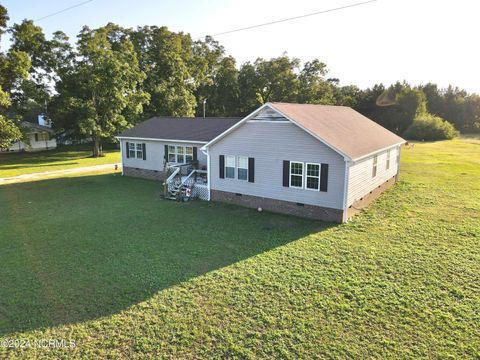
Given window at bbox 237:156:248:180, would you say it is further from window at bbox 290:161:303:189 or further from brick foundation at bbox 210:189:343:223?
window at bbox 290:161:303:189

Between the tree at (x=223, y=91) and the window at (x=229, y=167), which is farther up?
the tree at (x=223, y=91)

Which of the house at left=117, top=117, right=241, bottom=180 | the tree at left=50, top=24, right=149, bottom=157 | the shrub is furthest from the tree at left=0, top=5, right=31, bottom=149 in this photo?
the shrub

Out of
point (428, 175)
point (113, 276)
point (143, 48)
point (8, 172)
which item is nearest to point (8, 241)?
point (113, 276)

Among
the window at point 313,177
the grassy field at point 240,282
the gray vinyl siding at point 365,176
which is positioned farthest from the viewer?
the window at point 313,177

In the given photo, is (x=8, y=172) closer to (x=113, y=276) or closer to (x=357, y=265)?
(x=113, y=276)

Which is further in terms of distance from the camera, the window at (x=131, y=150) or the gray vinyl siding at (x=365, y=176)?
the window at (x=131, y=150)

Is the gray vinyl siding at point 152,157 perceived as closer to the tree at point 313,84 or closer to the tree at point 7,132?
the tree at point 7,132

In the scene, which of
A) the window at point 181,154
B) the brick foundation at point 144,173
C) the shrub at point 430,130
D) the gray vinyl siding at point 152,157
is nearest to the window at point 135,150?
the gray vinyl siding at point 152,157
